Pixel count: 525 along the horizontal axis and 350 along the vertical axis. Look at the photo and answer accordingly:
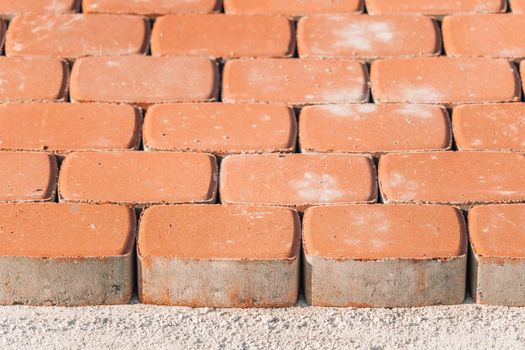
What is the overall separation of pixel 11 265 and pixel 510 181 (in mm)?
923

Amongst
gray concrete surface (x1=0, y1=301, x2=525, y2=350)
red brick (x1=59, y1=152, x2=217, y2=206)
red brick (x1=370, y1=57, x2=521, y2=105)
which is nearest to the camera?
gray concrete surface (x1=0, y1=301, x2=525, y2=350)

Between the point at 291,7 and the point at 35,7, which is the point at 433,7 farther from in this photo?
the point at 35,7

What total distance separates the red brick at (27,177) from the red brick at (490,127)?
0.78 meters

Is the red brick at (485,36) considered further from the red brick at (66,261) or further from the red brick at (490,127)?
the red brick at (66,261)

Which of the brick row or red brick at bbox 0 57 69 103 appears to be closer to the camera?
the brick row

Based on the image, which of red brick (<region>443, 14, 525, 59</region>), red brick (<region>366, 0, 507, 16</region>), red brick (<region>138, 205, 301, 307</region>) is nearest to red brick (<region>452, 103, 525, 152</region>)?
red brick (<region>443, 14, 525, 59</region>)

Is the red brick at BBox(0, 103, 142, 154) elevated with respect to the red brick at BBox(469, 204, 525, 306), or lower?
elevated

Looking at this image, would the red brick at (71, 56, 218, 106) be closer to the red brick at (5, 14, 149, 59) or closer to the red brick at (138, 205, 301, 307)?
the red brick at (5, 14, 149, 59)

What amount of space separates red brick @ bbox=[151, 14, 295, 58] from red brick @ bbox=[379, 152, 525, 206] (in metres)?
0.39

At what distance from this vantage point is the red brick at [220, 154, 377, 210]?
6.89 ft

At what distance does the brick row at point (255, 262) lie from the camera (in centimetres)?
196

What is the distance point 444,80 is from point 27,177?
86cm

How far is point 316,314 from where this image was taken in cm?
198

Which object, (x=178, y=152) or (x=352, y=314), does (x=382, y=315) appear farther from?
(x=178, y=152)
